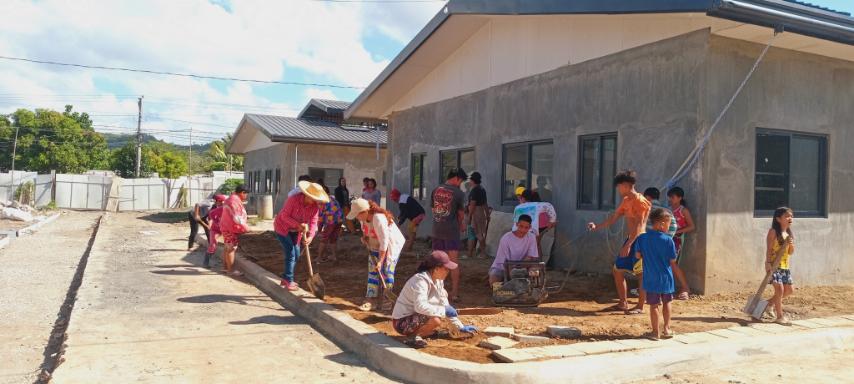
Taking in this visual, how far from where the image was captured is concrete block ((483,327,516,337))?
5914 millimetres

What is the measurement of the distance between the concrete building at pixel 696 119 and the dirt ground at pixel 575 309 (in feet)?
1.41

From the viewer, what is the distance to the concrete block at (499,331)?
591 cm

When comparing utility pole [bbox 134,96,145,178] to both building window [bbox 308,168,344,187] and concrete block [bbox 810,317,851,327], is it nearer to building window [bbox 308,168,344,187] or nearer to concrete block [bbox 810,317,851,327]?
building window [bbox 308,168,344,187]

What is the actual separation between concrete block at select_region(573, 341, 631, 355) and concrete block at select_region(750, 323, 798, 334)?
1.80 metres

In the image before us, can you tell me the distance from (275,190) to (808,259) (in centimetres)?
2057

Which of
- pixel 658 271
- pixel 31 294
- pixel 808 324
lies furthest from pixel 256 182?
pixel 808 324

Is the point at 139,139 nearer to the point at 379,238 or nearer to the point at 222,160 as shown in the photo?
the point at 222,160

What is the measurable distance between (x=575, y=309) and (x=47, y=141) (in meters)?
57.5

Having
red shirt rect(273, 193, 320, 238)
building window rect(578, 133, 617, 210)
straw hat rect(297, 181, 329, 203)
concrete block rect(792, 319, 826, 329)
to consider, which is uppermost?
building window rect(578, 133, 617, 210)

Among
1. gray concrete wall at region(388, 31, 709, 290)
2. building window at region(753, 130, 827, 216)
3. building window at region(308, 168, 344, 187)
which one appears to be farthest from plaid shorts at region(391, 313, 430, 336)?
building window at region(308, 168, 344, 187)

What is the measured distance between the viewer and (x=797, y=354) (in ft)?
19.7

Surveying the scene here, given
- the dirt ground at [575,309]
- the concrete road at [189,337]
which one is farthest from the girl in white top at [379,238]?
the concrete road at [189,337]

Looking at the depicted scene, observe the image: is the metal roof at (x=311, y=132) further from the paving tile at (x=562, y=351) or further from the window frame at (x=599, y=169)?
the paving tile at (x=562, y=351)

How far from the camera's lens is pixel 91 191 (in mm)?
36125
